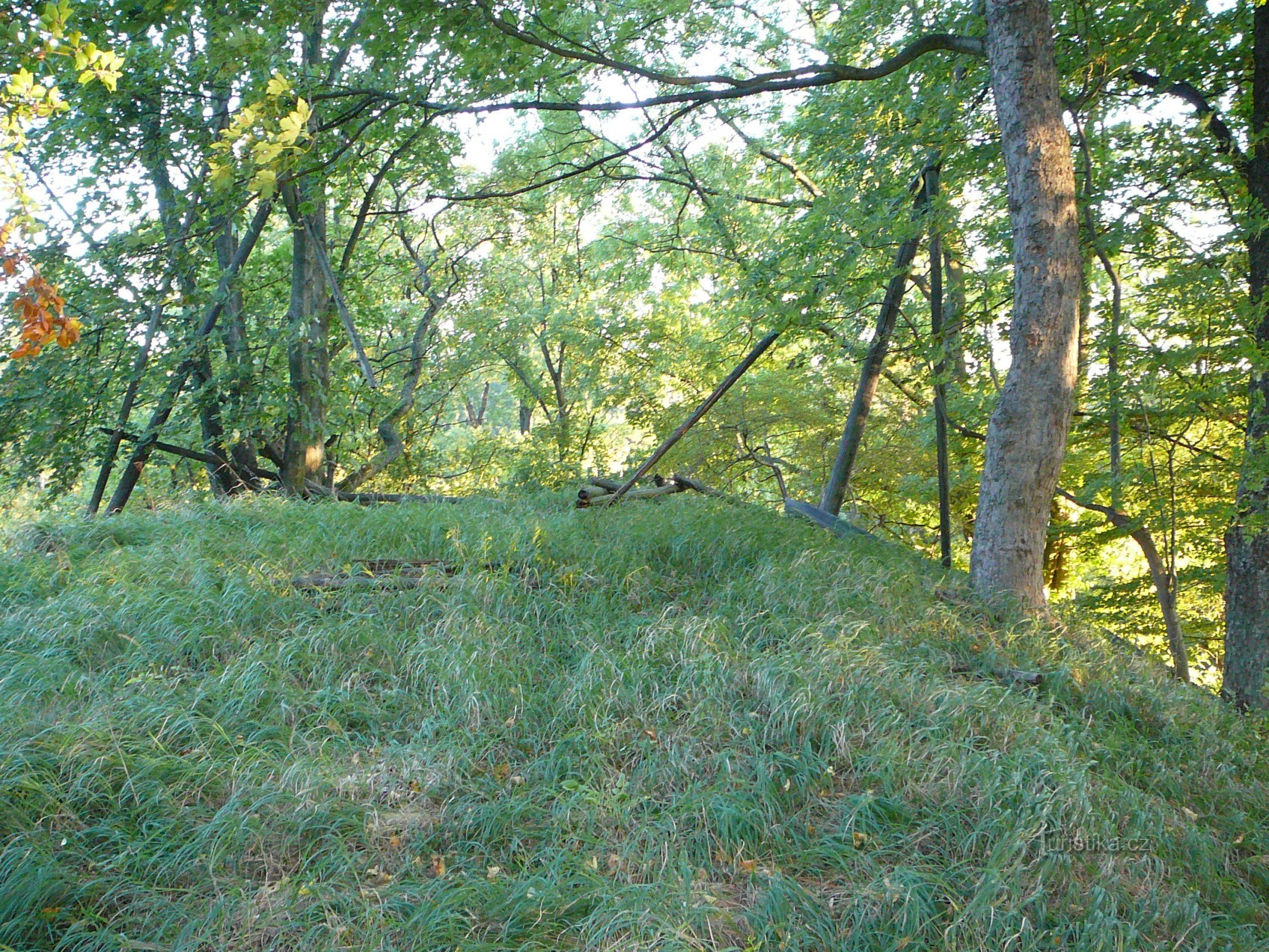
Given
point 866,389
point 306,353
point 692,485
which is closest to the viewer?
point 866,389

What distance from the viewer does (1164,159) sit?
25.8 feet

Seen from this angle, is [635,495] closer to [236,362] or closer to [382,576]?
[382,576]

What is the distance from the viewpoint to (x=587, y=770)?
3846mm

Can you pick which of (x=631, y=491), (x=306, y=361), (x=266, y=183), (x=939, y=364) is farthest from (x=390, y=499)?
(x=939, y=364)

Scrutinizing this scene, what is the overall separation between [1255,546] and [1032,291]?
346 cm

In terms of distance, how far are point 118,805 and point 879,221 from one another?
6.98 meters

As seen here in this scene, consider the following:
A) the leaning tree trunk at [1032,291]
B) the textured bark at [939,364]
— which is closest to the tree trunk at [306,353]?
the textured bark at [939,364]

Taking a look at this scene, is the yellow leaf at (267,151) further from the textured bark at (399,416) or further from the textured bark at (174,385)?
the textured bark at (399,416)

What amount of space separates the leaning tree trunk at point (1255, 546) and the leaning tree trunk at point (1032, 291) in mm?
2174

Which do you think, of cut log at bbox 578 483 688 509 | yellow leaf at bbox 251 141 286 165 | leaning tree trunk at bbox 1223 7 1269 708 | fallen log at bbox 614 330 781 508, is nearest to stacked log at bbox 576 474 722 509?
cut log at bbox 578 483 688 509

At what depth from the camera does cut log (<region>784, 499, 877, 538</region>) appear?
8.06m

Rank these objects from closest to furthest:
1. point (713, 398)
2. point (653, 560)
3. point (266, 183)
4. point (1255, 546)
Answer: point (266, 183) → point (653, 560) → point (1255, 546) → point (713, 398)

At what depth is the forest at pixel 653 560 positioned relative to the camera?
322cm

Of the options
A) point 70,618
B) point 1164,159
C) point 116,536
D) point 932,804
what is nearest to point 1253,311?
point 1164,159
